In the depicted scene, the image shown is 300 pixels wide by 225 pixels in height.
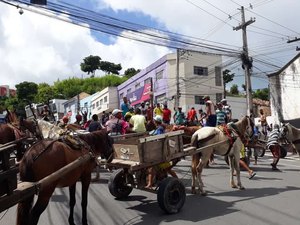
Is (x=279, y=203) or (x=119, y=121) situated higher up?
(x=119, y=121)

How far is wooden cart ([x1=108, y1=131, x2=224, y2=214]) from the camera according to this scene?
7.50m

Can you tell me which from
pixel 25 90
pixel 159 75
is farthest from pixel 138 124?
pixel 25 90

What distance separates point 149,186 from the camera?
28.0 feet

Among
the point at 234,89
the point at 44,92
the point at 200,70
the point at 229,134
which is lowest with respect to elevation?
the point at 229,134

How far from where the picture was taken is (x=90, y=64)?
291 ft

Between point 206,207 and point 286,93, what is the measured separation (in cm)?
2215

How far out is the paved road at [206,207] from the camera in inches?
290

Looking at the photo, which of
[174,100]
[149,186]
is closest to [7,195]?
[149,186]

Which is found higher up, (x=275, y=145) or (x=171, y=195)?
(x=275, y=145)

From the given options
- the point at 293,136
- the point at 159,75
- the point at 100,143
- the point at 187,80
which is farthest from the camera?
the point at 159,75

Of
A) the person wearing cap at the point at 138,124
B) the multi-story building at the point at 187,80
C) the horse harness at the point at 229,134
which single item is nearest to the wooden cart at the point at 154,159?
the horse harness at the point at 229,134

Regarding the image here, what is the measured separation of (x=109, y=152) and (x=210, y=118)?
4898 mm

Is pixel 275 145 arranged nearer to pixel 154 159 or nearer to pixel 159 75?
pixel 154 159

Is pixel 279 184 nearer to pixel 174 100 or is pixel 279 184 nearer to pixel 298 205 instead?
pixel 298 205
